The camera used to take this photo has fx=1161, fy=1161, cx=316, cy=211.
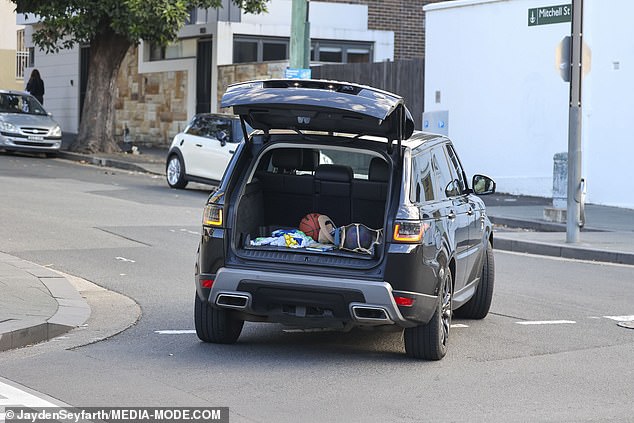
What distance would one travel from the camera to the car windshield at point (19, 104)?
2892 cm

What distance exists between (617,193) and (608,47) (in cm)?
281

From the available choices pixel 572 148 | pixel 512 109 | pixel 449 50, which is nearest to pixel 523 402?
pixel 572 148

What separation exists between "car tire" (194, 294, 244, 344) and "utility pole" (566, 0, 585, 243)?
868 centimetres

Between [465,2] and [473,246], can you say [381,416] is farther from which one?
[465,2]

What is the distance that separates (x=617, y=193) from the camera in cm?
2191

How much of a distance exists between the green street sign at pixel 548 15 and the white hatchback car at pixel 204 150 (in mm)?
6263

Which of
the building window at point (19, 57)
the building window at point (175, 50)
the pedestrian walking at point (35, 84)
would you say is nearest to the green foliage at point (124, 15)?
the building window at point (175, 50)

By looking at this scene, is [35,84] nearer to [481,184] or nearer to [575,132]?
[575,132]

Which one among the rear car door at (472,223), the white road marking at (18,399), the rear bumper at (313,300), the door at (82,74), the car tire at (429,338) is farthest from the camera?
the door at (82,74)

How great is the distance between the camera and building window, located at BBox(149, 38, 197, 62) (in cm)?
3359

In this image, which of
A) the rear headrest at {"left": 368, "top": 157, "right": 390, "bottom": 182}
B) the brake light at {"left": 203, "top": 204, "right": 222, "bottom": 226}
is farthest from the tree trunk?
the brake light at {"left": 203, "top": 204, "right": 222, "bottom": 226}

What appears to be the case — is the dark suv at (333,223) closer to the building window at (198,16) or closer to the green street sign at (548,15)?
the green street sign at (548,15)

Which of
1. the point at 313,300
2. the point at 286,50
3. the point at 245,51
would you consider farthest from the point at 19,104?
the point at 313,300

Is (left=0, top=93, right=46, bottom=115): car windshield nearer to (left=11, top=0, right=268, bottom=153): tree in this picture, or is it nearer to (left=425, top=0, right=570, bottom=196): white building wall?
(left=11, top=0, right=268, bottom=153): tree
